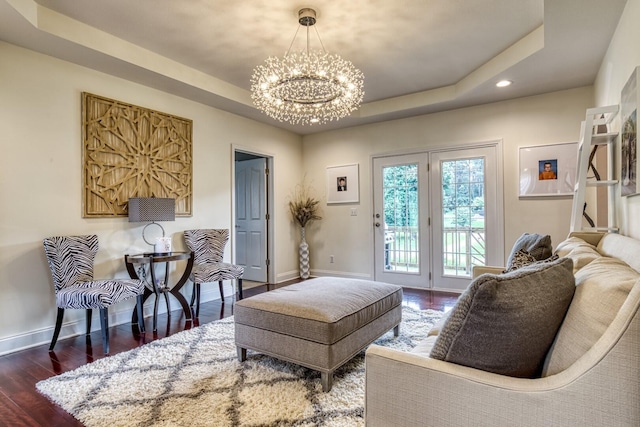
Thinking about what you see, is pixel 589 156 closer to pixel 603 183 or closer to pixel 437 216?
pixel 603 183

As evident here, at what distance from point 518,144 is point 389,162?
1.69 meters

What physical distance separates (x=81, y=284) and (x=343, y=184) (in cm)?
378

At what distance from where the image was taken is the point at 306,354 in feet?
7.02

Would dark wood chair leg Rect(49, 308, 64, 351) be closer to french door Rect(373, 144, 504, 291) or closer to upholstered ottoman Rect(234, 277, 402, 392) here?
upholstered ottoman Rect(234, 277, 402, 392)

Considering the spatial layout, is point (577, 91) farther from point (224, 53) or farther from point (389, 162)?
point (224, 53)

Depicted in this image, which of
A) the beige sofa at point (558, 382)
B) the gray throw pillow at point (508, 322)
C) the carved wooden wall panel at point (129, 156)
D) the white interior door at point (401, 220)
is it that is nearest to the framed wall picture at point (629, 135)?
the beige sofa at point (558, 382)

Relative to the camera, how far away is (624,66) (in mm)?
2379

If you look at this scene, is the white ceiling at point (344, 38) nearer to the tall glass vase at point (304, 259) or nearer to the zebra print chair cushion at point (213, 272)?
the zebra print chair cushion at point (213, 272)

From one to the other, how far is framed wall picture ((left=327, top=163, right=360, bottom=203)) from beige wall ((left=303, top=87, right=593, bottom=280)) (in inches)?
3.6

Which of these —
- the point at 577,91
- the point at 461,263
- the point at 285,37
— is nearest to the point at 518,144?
the point at 577,91

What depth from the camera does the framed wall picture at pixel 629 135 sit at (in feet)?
6.50

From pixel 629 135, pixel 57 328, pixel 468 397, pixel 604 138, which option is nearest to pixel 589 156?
pixel 604 138

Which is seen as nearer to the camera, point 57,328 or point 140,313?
point 57,328

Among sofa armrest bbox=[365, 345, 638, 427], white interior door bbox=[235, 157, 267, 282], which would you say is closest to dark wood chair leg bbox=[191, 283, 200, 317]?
white interior door bbox=[235, 157, 267, 282]
